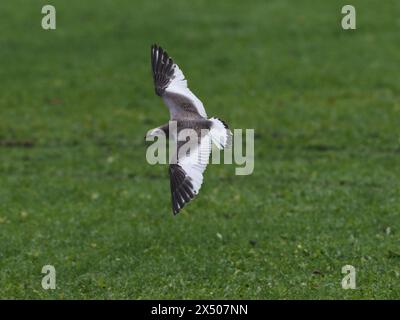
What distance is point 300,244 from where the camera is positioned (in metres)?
12.1

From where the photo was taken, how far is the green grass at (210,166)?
37.4ft

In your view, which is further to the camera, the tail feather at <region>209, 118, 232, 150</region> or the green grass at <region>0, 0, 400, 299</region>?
the green grass at <region>0, 0, 400, 299</region>

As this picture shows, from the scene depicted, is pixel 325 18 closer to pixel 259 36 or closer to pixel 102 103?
pixel 259 36

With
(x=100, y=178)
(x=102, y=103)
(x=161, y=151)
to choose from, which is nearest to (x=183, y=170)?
(x=100, y=178)

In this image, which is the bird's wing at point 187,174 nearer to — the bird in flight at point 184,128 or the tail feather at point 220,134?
the bird in flight at point 184,128

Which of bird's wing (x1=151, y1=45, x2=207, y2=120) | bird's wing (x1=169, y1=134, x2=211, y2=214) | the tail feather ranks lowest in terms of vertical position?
bird's wing (x1=169, y1=134, x2=211, y2=214)

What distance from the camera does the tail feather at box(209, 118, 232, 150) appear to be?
34.3ft

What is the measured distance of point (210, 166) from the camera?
16453mm

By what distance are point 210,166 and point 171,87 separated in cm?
481

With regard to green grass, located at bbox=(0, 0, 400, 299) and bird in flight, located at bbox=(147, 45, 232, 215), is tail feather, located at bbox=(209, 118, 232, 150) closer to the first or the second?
bird in flight, located at bbox=(147, 45, 232, 215)

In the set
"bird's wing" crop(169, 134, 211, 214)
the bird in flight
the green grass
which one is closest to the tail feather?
the bird in flight

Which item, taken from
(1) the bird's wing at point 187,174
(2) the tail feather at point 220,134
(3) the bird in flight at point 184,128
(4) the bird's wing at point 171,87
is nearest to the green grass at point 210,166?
A: (1) the bird's wing at point 187,174

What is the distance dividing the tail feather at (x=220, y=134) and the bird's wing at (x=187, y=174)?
0.12 meters

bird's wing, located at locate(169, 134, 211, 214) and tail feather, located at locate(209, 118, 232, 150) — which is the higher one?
tail feather, located at locate(209, 118, 232, 150)
